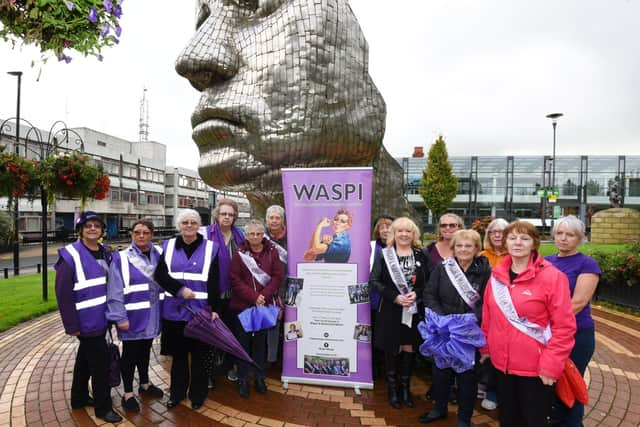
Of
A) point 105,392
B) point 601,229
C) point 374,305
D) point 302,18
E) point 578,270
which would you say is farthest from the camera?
point 601,229

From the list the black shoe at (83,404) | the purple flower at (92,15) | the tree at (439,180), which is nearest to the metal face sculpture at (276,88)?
the purple flower at (92,15)

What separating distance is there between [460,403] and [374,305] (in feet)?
3.87

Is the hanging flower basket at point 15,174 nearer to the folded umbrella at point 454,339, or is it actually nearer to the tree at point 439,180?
the folded umbrella at point 454,339

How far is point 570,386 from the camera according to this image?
260 centimetres

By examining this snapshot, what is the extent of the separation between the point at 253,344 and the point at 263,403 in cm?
57

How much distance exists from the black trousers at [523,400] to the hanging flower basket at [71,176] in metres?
7.05

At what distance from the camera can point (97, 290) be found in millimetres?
3270

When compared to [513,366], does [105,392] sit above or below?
below

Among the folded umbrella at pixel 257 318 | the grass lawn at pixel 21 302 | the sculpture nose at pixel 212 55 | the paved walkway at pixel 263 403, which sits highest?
the sculpture nose at pixel 212 55

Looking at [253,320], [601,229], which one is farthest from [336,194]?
[601,229]

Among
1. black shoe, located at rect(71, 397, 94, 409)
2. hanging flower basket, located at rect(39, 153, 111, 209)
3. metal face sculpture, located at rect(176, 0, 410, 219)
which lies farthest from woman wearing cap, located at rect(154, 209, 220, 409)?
hanging flower basket, located at rect(39, 153, 111, 209)

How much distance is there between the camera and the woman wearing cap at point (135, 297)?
11.4 ft

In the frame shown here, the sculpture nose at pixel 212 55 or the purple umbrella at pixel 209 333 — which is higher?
the sculpture nose at pixel 212 55

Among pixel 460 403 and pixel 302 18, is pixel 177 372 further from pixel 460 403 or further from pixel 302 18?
pixel 302 18
